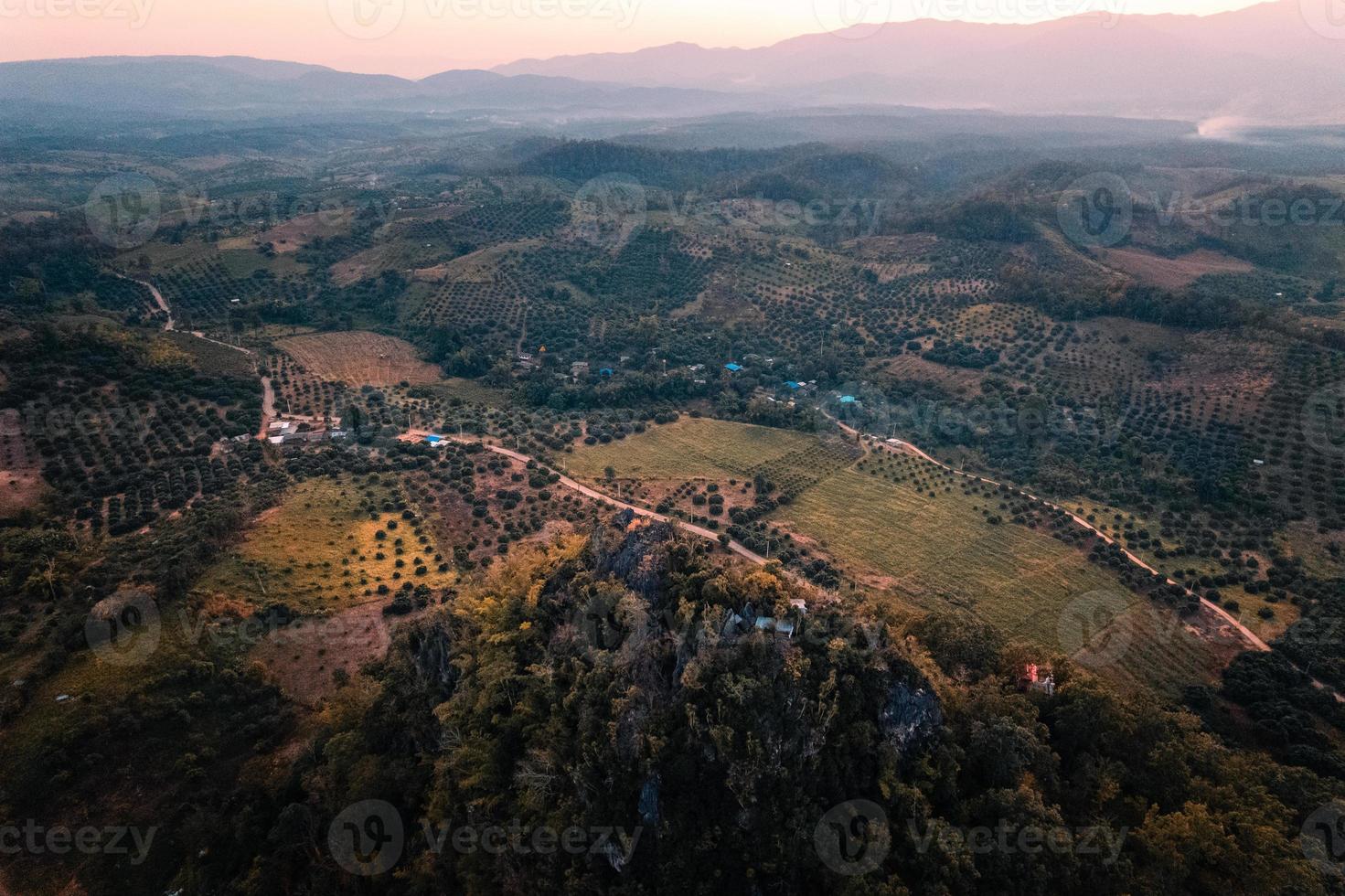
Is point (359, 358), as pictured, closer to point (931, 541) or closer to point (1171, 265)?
point (931, 541)

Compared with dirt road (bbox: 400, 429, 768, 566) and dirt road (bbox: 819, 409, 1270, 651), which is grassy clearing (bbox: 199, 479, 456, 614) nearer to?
dirt road (bbox: 400, 429, 768, 566)

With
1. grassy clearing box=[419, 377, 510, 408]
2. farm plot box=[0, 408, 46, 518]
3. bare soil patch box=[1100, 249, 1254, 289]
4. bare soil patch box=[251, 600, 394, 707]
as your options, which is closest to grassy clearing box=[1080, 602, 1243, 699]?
bare soil patch box=[251, 600, 394, 707]

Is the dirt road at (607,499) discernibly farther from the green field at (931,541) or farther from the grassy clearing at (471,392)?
the grassy clearing at (471,392)

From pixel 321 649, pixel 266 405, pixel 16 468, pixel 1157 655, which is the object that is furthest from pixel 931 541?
pixel 16 468

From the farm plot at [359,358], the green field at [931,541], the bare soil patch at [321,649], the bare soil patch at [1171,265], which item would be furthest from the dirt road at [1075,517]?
the bare soil patch at [1171,265]

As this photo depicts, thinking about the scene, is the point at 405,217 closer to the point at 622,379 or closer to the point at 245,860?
the point at 622,379

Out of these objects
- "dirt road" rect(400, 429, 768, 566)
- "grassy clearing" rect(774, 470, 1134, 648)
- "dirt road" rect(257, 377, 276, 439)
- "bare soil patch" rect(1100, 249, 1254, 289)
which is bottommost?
"grassy clearing" rect(774, 470, 1134, 648)

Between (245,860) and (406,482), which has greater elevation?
(406,482)

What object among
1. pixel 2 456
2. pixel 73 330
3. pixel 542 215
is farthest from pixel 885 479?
pixel 542 215
